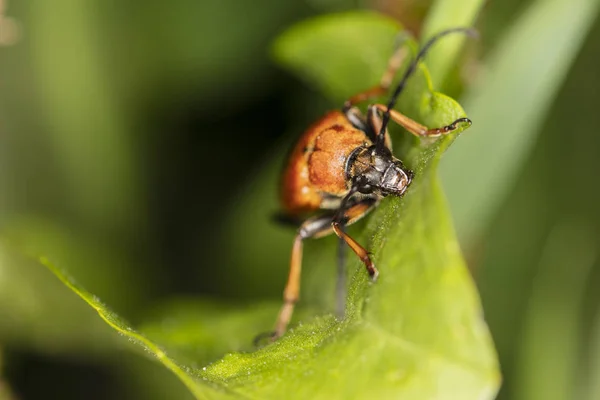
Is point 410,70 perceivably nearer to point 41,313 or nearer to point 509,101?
point 509,101

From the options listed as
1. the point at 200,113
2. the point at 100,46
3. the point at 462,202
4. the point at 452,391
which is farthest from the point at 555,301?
the point at 100,46

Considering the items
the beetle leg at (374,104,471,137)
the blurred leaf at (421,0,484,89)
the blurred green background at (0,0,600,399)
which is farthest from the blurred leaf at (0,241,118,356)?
the blurred leaf at (421,0,484,89)

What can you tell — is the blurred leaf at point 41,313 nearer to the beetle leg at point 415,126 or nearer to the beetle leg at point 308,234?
the beetle leg at point 308,234

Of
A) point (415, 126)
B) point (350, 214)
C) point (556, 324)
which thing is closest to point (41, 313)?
point (350, 214)

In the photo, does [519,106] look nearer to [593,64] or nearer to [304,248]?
[593,64]

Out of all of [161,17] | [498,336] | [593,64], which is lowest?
[498,336]

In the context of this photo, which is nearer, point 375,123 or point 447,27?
point 447,27
